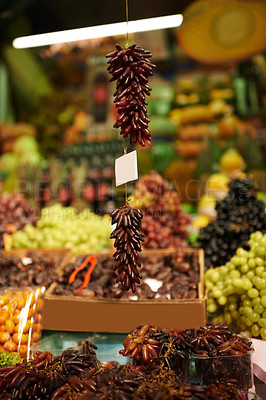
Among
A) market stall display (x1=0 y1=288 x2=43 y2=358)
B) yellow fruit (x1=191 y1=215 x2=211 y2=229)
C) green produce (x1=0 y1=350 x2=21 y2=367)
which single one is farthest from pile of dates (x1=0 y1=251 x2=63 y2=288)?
yellow fruit (x1=191 y1=215 x2=211 y2=229)

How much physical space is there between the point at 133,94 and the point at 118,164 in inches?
10.3

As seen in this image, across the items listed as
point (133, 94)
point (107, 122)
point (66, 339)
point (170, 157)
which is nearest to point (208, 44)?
point (170, 157)

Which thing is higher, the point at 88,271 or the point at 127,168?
the point at 127,168

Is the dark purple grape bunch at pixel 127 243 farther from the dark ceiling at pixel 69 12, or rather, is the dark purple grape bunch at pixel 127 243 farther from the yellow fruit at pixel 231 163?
the dark ceiling at pixel 69 12

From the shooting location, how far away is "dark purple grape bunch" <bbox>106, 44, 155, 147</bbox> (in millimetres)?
1302

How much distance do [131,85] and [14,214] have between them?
2.02 m

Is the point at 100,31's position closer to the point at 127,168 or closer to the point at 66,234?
the point at 66,234

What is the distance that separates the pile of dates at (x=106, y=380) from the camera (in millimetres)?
955

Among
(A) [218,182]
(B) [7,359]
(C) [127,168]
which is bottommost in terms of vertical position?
(B) [7,359]

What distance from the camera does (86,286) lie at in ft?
6.00

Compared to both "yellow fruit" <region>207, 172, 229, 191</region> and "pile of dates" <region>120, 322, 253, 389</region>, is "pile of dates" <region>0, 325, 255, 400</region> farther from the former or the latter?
"yellow fruit" <region>207, 172, 229, 191</region>

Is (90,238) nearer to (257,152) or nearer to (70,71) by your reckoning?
(257,152)

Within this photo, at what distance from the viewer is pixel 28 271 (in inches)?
78.7

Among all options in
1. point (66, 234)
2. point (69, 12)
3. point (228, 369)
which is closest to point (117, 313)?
point (228, 369)
